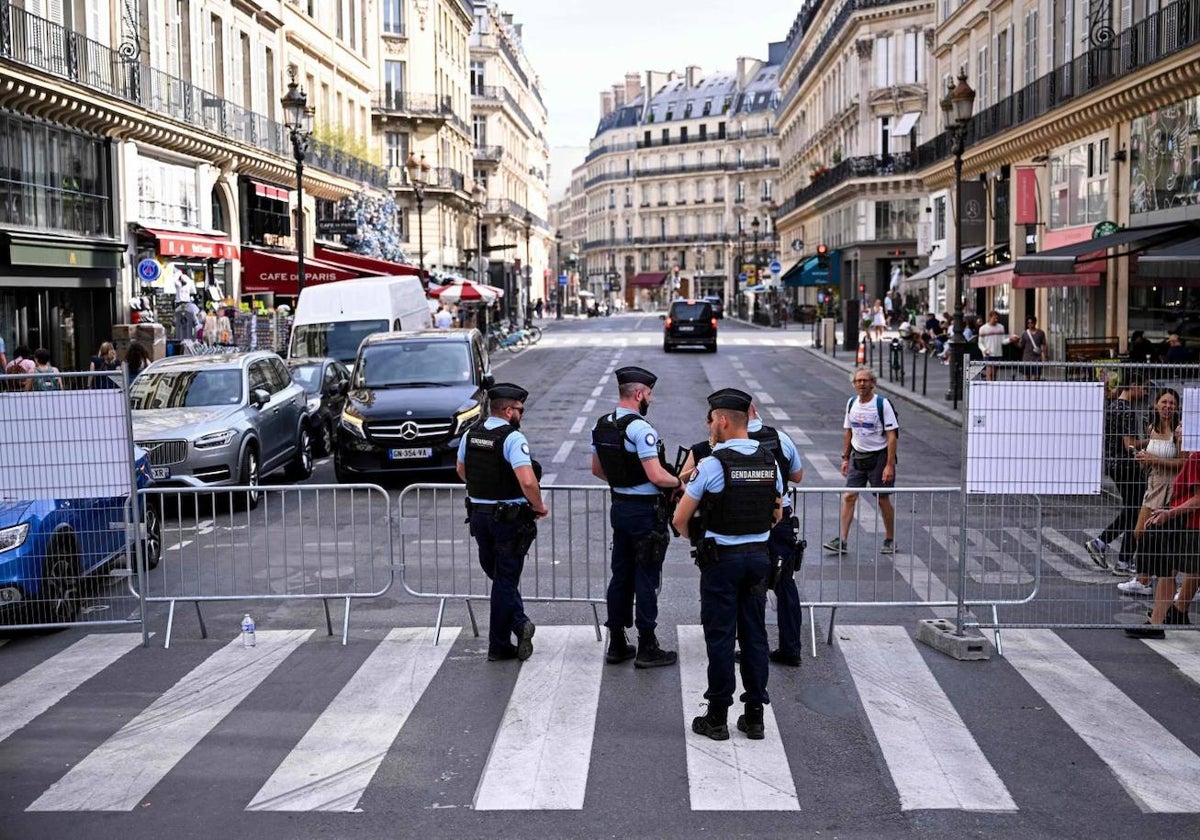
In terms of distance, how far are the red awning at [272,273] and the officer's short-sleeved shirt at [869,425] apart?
2674 cm

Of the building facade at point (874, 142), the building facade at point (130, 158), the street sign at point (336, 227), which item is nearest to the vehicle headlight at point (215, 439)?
the building facade at point (130, 158)

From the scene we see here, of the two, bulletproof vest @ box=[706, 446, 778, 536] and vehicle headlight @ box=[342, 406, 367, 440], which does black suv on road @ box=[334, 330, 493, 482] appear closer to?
vehicle headlight @ box=[342, 406, 367, 440]

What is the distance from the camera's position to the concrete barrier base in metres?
8.57

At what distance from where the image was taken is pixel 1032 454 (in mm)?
8609

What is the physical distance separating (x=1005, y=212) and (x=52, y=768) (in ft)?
110

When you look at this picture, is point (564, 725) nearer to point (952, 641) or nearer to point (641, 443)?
point (641, 443)

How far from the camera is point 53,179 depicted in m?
25.7

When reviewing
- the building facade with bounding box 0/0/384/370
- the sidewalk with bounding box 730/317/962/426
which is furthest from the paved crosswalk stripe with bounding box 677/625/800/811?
the building facade with bounding box 0/0/384/370

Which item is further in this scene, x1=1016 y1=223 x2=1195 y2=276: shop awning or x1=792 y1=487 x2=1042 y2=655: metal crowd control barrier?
x1=1016 y1=223 x2=1195 y2=276: shop awning

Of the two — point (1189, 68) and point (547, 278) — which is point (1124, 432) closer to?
point (1189, 68)

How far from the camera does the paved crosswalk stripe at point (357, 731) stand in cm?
635

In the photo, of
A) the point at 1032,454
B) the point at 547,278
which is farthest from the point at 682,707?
the point at 547,278

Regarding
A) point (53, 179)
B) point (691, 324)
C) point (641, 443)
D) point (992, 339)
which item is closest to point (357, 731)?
point (641, 443)

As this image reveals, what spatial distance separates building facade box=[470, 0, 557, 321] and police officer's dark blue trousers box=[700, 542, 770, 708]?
70.1 m
